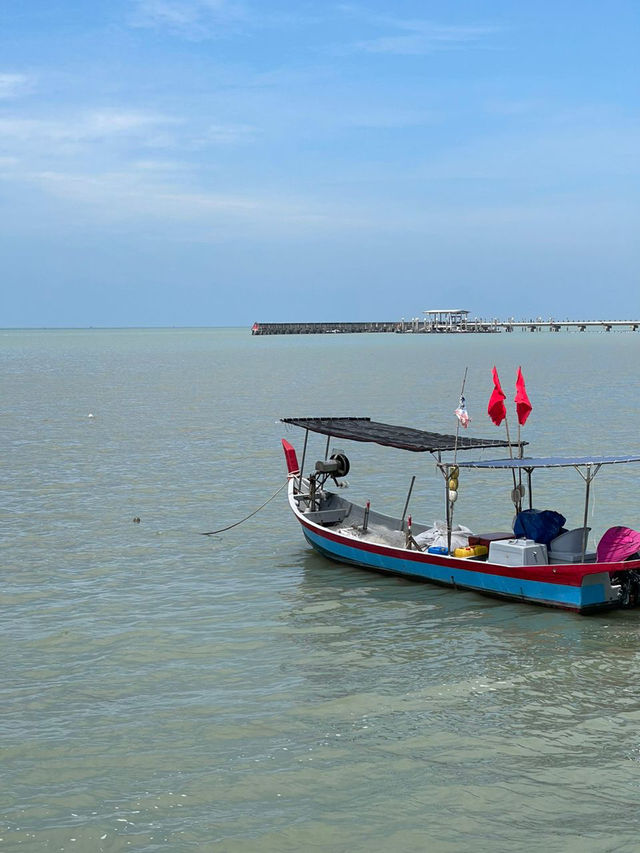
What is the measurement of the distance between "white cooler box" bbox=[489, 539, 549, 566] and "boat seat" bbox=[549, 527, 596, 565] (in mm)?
292

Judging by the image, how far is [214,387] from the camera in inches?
3157

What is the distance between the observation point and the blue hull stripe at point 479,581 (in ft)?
59.9

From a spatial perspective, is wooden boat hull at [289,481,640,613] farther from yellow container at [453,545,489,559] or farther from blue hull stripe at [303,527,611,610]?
yellow container at [453,545,489,559]

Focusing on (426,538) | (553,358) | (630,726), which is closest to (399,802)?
(630,726)

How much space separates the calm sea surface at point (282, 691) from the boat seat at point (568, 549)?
3.97 ft

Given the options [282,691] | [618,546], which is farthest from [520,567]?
[282,691]

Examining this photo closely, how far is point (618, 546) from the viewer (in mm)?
18422

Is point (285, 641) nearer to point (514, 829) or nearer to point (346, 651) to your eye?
point (346, 651)

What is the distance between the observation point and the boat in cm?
1833

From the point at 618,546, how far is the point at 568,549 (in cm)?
106

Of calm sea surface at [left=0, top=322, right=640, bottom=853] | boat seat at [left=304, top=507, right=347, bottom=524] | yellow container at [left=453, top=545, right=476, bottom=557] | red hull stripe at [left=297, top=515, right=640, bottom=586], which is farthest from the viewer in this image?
boat seat at [left=304, top=507, right=347, bottom=524]

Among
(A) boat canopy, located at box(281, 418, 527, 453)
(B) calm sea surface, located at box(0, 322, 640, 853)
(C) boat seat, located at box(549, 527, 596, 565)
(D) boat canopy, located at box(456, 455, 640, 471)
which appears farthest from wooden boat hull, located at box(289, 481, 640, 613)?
(A) boat canopy, located at box(281, 418, 527, 453)

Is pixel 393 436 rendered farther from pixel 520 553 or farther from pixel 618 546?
pixel 618 546

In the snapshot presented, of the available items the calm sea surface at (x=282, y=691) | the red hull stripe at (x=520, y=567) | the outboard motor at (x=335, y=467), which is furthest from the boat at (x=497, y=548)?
the outboard motor at (x=335, y=467)
